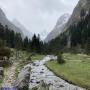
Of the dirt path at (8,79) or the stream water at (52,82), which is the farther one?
the stream water at (52,82)

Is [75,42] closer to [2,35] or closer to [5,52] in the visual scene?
[2,35]

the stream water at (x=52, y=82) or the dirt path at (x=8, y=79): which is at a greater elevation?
the dirt path at (x=8, y=79)

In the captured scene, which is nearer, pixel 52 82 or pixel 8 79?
pixel 8 79

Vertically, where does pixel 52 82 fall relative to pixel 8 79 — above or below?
below

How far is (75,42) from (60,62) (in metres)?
121

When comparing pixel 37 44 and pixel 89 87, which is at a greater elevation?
pixel 37 44

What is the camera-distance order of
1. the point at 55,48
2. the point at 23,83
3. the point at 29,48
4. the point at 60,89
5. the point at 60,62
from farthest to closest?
the point at 55,48
the point at 29,48
the point at 60,62
the point at 60,89
the point at 23,83

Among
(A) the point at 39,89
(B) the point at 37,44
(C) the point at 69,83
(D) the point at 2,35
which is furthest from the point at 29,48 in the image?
(A) the point at 39,89

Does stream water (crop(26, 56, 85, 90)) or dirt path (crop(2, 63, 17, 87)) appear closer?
dirt path (crop(2, 63, 17, 87))

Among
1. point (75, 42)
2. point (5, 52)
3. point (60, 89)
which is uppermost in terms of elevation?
point (75, 42)

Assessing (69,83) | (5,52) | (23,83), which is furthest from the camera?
(5,52)

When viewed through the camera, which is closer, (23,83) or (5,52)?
(23,83)

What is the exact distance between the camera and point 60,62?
73250 millimetres

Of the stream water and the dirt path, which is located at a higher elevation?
the dirt path
